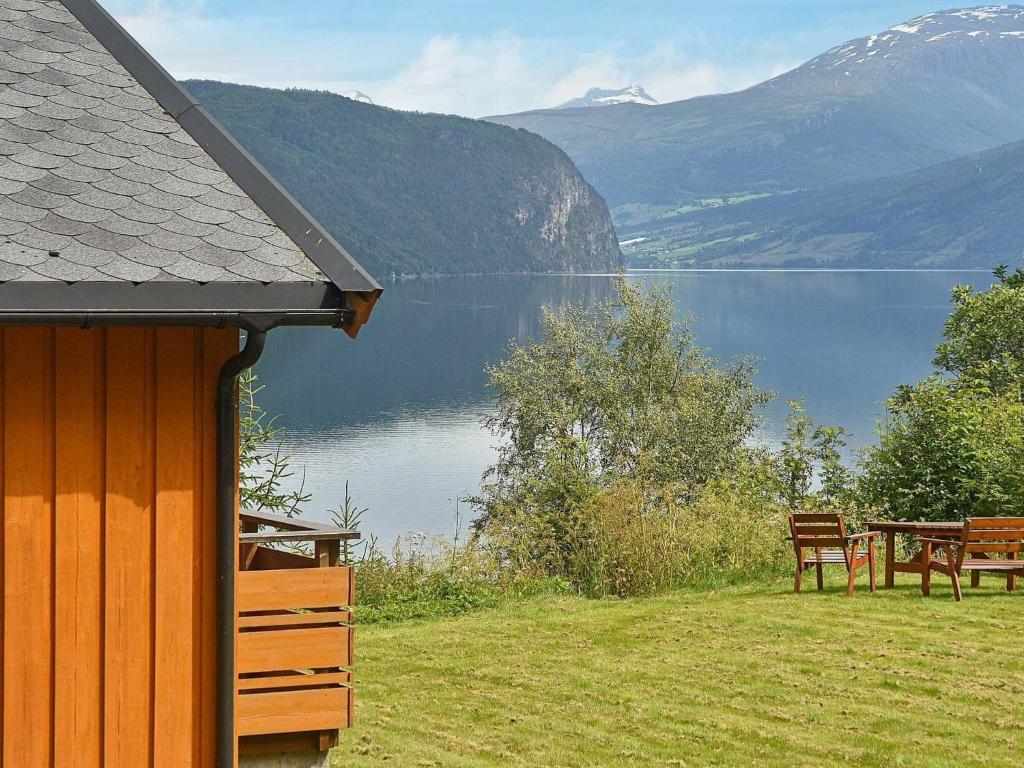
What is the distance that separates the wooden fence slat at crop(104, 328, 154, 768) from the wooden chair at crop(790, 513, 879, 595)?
7707 mm

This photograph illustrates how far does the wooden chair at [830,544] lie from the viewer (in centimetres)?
1105

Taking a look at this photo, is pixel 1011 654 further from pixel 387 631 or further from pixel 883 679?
pixel 387 631

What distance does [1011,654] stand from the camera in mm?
8844

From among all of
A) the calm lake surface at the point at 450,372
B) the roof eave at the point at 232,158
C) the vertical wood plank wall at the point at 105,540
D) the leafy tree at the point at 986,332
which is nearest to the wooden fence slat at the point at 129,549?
the vertical wood plank wall at the point at 105,540

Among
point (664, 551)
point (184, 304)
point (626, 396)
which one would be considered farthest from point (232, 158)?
point (626, 396)

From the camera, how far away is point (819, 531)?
11359 mm

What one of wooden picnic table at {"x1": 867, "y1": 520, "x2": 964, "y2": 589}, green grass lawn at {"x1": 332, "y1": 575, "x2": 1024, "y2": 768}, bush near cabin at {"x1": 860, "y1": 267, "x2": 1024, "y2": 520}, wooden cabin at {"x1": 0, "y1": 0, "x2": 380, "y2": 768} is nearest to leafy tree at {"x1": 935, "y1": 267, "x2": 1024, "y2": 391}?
bush near cabin at {"x1": 860, "y1": 267, "x2": 1024, "y2": 520}

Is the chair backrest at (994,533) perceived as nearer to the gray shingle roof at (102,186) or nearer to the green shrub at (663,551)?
the green shrub at (663,551)

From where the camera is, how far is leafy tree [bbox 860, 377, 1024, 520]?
49.6ft

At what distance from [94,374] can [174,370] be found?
0.94 feet

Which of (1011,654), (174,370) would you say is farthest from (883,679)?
(174,370)

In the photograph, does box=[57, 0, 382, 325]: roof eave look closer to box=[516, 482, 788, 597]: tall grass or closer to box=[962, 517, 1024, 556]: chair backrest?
box=[962, 517, 1024, 556]: chair backrest

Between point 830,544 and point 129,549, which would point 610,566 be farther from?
point 129,549

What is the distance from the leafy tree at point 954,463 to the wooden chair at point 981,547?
11.7 feet
